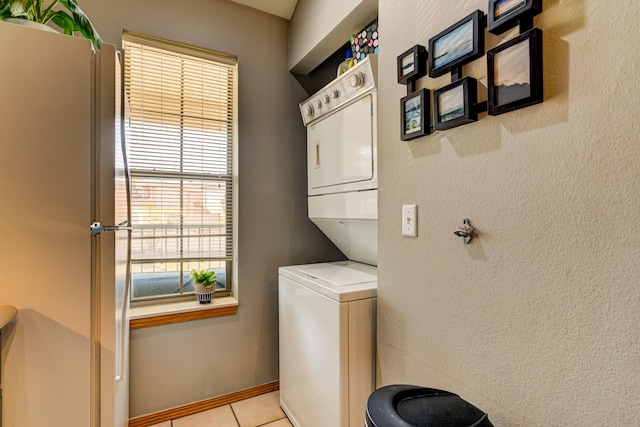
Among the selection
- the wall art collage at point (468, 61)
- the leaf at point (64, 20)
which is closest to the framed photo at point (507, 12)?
the wall art collage at point (468, 61)

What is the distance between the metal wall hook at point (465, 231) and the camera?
102cm

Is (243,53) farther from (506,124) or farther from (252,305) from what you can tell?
(506,124)

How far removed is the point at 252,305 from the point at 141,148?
4.07 feet

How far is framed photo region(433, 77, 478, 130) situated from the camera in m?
1.00

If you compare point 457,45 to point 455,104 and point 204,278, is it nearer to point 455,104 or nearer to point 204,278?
point 455,104

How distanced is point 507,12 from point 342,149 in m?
1.03

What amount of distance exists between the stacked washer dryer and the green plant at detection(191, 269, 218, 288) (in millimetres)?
496

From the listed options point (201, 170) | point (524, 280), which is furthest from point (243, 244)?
point (524, 280)

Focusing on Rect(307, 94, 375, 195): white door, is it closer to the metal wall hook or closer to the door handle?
the metal wall hook

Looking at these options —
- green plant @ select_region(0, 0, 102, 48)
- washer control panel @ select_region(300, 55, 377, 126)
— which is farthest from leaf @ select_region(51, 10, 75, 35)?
washer control panel @ select_region(300, 55, 377, 126)

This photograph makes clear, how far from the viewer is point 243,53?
222 centimetres

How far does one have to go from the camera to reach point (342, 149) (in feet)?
5.96

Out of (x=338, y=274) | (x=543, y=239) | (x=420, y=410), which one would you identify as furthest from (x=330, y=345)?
(x=543, y=239)

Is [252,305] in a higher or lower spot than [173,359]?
higher
